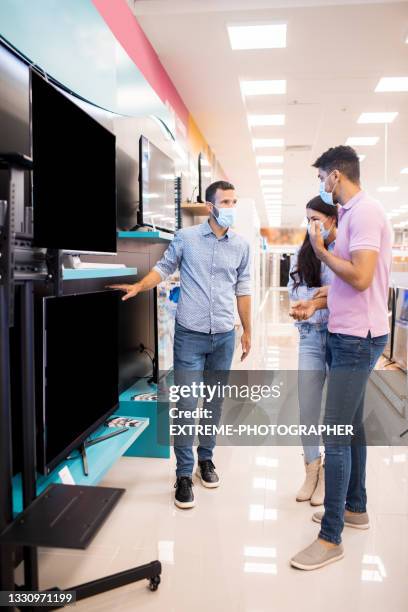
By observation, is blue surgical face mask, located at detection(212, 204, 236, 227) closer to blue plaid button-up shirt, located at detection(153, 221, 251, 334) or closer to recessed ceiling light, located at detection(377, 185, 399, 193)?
blue plaid button-up shirt, located at detection(153, 221, 251, 334)

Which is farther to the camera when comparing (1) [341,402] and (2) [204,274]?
(2) [204,274]

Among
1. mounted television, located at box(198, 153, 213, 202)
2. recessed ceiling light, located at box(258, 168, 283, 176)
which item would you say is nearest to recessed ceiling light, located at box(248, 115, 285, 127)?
mounted television, located at box(198, 153, 213, 202)

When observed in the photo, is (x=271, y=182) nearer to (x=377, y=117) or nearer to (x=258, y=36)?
(x=377, y=117)

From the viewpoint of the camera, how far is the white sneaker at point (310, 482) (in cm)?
267

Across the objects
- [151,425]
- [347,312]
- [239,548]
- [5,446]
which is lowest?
[239,548]

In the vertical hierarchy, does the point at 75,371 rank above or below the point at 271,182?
below

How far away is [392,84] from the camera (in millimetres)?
6316

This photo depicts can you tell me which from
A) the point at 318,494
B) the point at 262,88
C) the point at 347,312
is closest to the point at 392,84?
the point at 262,88

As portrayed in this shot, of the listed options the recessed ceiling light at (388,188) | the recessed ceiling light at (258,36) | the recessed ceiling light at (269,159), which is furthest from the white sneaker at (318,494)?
the recessed ceiling light at (388,188)

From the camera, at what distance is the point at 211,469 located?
2.89 metres

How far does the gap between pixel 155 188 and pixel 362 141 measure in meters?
7.03

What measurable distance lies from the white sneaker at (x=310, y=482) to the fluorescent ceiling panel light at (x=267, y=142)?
7693mm

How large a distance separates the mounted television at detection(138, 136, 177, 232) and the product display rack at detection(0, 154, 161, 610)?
5.05ft

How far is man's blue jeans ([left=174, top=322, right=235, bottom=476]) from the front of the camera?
107 inches
